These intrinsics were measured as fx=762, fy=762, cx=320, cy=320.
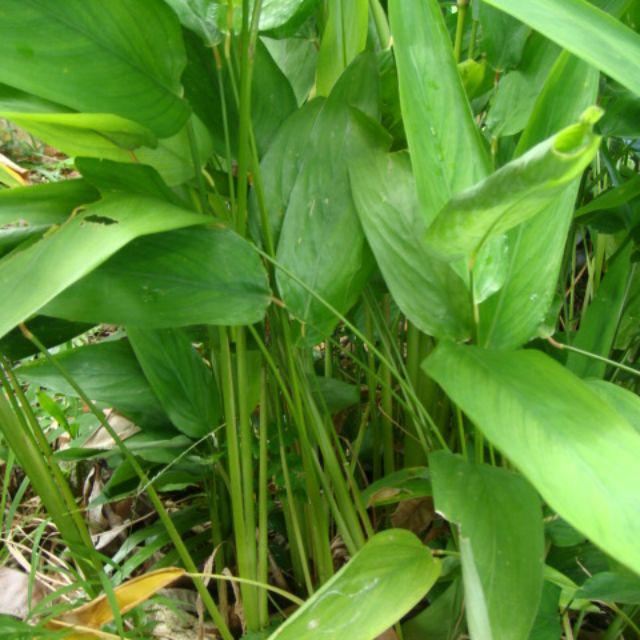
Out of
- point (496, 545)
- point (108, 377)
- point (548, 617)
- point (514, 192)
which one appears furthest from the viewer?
point (108, 377)

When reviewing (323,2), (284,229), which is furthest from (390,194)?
(323,2)

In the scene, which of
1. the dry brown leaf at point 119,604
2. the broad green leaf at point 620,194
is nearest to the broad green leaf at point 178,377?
the dry brown leaf at point 119,604

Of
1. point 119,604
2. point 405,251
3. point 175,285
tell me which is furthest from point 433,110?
point 119,604

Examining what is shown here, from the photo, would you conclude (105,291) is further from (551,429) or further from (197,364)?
(551,429)

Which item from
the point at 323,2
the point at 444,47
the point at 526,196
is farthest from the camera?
the point at 323,2

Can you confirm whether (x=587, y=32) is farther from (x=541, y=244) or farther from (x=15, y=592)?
(x=15, y=592)

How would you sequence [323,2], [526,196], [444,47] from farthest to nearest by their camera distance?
1. [323,2]
2. [444,47]
3. [526,196]
